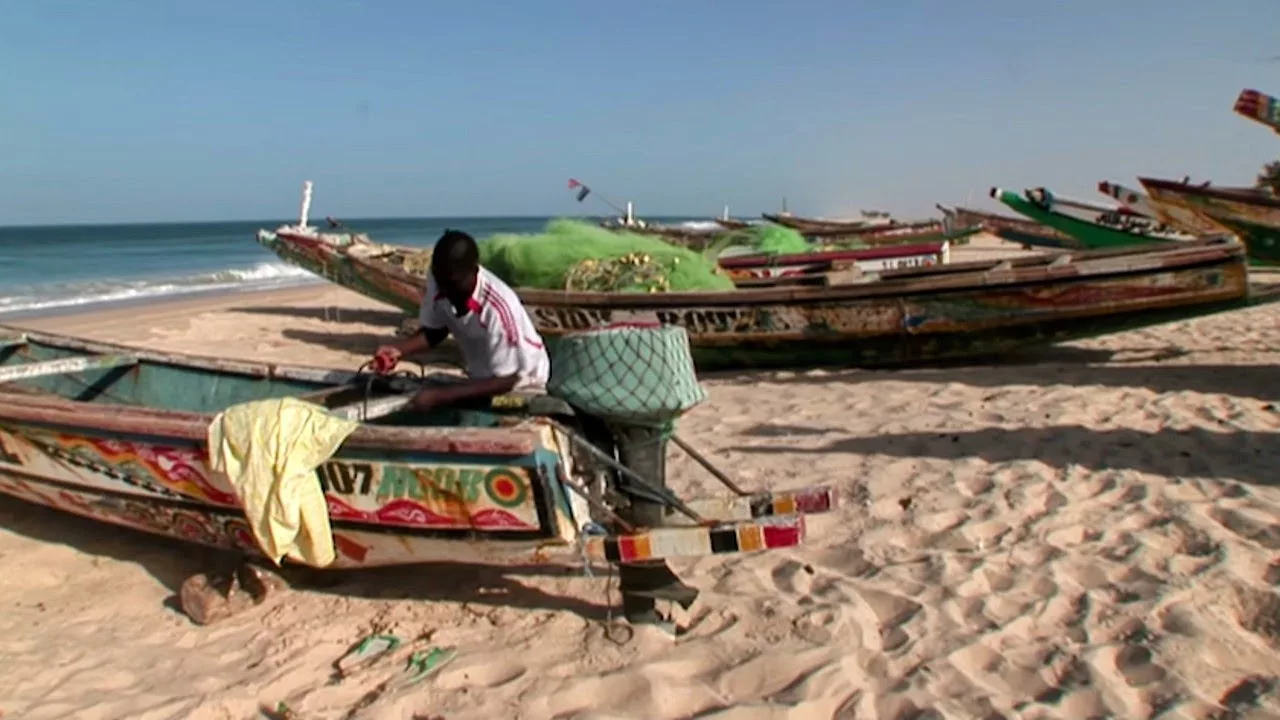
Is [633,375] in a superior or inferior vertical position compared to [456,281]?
inferior

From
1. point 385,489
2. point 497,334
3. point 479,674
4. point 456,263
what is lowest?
point 479,674

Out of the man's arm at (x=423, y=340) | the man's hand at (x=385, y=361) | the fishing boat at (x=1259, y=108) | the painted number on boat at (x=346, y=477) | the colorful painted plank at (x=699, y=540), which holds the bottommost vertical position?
the colorful painted plank at (x=699, y=540)

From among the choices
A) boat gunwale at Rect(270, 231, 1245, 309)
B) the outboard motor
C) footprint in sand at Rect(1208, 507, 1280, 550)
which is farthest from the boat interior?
boat gunwale at Rect(270, 231, 1245, 309)

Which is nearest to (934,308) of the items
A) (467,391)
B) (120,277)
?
(467,391)

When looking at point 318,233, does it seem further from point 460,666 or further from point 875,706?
point 875,706

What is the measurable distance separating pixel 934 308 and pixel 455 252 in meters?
4.91

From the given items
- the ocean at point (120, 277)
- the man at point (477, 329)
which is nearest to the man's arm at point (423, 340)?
the man at point (477, 329)

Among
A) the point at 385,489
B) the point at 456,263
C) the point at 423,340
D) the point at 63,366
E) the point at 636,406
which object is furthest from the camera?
the point at 63,366

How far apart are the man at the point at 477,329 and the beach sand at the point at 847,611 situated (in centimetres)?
77

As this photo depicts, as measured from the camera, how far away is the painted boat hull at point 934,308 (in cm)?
682

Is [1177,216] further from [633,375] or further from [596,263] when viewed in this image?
[633,375]

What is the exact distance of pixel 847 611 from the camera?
3.17 meters

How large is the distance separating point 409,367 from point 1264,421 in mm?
7227

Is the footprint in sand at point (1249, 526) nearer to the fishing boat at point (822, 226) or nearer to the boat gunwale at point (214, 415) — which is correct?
the boat gunwale at point (214, 415)
